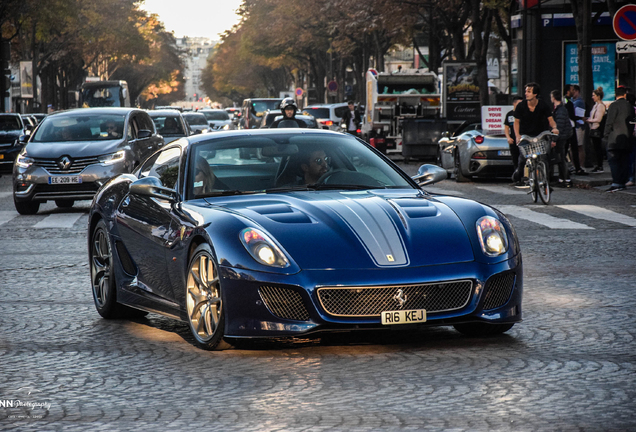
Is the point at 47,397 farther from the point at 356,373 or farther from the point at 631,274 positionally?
the point at 631,274

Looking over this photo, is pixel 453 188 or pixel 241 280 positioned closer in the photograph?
pixel 241 280

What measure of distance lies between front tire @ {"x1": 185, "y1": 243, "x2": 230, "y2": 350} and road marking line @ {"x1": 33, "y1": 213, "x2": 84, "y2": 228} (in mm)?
8931

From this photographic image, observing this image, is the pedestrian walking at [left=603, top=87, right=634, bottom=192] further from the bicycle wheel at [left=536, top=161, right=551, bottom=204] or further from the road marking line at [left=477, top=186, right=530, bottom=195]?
the bicycle wheel at [left=536, top=161, right=551, bottom=204]

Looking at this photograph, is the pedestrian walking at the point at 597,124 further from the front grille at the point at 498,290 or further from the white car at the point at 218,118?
the white car at the point at 218,118

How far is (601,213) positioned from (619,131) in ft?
13.6

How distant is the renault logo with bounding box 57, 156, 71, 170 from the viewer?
671 inches

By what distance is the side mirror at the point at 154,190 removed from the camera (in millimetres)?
6965

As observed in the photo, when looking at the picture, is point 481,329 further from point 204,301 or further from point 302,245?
point 204,301

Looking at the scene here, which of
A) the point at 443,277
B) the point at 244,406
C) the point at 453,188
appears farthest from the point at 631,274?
the point at 453,188

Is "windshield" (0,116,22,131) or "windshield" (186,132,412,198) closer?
"windshield" (186,132,412,198)

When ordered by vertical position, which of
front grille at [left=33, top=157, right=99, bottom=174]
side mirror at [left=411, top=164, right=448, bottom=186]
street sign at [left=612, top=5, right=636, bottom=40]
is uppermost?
street sign at [left=612, top=5, right=636, bottom=40]

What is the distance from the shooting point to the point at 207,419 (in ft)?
15.4

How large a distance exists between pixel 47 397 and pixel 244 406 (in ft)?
3.11

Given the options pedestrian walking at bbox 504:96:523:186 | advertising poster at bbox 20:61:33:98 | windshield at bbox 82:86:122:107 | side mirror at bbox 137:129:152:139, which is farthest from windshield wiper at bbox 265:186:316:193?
windshield at bbox 82:86:122:107
